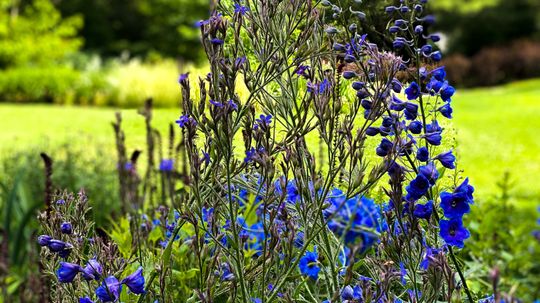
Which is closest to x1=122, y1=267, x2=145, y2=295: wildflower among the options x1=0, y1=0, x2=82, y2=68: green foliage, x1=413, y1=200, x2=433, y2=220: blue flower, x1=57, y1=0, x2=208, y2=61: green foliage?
x1=413, y1=200, x2=433, y2=220: blue flower

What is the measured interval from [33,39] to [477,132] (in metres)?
15.1

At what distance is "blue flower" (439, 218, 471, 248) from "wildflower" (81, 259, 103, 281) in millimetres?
817

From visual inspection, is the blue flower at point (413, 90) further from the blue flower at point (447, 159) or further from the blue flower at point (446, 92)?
the blue flower at point (447, 159)

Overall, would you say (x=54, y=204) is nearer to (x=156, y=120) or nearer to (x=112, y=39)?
(x=156, y=120)

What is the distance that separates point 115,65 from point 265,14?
74.4 ft

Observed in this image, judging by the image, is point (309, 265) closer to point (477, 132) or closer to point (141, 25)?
point (477, 132)

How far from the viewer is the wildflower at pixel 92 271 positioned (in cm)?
150

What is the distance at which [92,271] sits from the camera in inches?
59.8

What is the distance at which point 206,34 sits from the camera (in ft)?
5.03

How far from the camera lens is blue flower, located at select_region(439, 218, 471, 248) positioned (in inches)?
67.0

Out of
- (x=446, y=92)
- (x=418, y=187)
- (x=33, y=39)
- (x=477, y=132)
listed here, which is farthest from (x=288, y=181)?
(x=33, y=39)

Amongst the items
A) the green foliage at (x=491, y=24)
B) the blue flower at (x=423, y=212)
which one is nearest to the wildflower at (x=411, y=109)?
the blue flower at (x=423, y=212)

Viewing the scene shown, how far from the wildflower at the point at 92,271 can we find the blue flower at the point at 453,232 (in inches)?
32.1

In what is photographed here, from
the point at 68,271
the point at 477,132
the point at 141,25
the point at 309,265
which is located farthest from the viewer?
the point at 141,25
